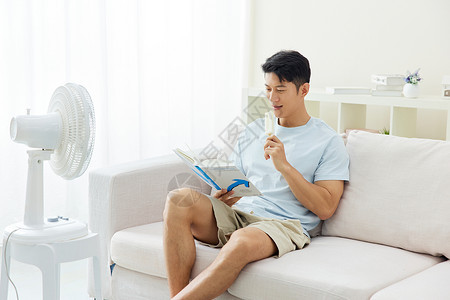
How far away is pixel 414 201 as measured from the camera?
6.95ft

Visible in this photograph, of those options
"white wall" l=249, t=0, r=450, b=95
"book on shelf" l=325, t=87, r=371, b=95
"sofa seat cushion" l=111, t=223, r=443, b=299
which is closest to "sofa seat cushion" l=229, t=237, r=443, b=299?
"sofa seat cushion" l=111, t=223, r=443, b=299

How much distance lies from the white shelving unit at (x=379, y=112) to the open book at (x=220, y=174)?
0.99 m

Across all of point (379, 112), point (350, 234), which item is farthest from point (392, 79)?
point (350, 234)

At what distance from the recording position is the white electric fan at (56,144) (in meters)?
1.93

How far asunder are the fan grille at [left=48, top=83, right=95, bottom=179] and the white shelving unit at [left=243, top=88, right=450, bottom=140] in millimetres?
1248

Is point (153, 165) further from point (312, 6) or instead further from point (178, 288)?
point (312, 6)

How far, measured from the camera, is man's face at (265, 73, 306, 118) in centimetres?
227

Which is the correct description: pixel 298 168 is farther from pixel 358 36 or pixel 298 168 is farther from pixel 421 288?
pixel 358 36

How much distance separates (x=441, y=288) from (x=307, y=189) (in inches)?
22.6

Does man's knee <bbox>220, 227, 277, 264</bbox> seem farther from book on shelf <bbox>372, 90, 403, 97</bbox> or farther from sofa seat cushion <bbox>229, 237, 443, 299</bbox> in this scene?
book on shelf <bbox>372, 90, 403, 97</bbox>

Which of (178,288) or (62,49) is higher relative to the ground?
(62,49)

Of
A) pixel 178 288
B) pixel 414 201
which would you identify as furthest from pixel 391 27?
pixel 178 288

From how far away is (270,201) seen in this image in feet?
7.39

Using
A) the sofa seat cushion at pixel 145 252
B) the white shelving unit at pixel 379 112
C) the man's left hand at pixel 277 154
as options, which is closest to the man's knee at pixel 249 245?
the sofa seat cushion at pixel 145 252
